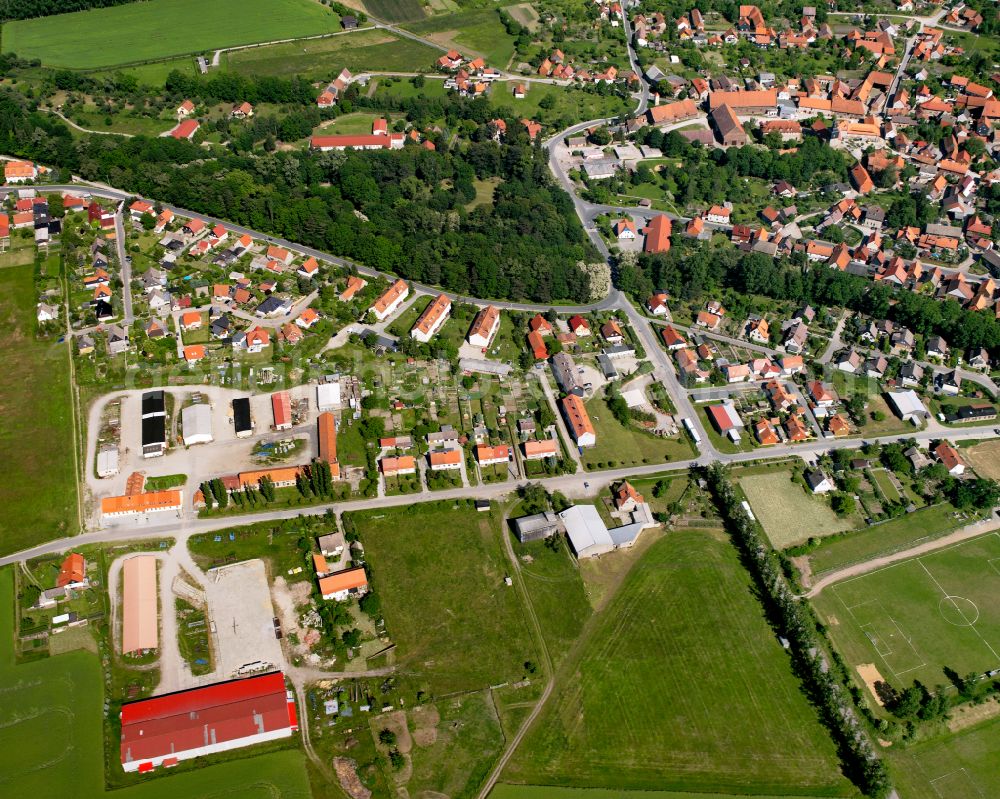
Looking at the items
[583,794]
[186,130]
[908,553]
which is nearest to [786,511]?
[908,553]

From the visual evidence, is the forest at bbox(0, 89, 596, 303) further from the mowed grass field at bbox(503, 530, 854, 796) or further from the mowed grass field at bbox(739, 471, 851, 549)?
the mowed grass field at bbox(503, 530, 854, 796)

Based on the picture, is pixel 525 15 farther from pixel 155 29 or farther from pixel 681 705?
pixel 681 705

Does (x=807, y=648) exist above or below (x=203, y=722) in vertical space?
below

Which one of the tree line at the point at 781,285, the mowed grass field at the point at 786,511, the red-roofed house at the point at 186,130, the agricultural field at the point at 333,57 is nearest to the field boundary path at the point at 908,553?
the mowed grass field at the point at 786,511

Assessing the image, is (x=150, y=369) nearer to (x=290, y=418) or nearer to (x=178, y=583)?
(x=290, y=418)

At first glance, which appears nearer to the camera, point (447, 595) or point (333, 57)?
point (447, 595)

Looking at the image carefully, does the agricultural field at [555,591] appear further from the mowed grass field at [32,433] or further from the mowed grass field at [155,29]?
the mowed grass field at [155,29]
